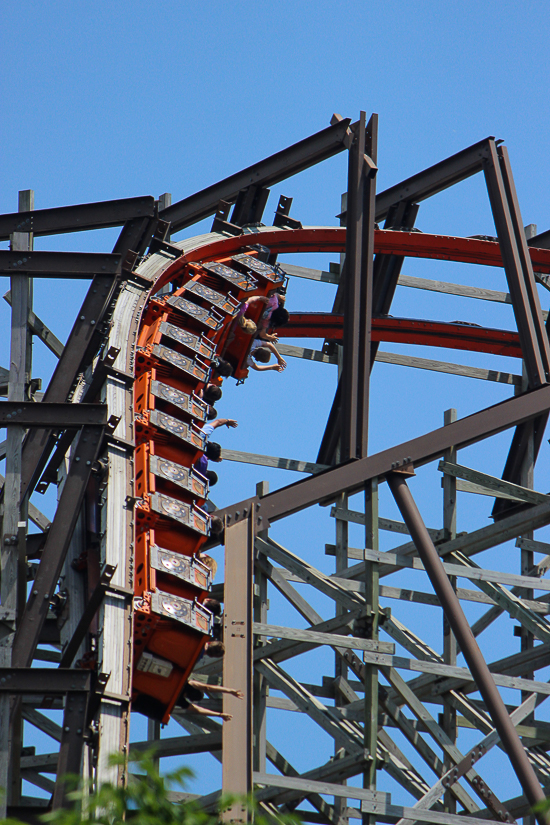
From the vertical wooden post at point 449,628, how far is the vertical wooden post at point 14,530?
4178 millimetres

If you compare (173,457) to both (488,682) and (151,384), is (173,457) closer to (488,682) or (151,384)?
(151,384)

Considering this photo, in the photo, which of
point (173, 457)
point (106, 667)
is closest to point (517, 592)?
point (173, 457)


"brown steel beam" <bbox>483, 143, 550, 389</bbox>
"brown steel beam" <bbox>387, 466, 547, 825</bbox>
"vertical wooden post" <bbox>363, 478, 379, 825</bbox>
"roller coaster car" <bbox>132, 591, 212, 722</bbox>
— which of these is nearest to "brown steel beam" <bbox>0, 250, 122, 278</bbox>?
"roller coaster car" <bbox>132, 591, 212, 722</bbox>

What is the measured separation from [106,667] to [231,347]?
659cm

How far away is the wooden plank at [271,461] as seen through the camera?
1694 centimetres

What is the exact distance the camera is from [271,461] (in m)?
17.3

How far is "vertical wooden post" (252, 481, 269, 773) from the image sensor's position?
1245 cm

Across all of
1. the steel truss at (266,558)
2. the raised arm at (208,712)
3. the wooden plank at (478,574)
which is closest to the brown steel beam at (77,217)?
the steel truss at (266,558)

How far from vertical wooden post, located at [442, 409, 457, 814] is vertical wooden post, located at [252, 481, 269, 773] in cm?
183

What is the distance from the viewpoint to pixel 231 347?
16250mm

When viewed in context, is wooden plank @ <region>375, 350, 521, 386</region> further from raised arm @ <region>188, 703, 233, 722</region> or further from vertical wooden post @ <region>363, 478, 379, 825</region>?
raised arm @ <region>188, 703, 233, 722</region>

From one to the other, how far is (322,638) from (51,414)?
339 cm

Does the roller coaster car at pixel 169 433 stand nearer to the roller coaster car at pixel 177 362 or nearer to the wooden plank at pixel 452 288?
the roller coaster car at pixel 177 362

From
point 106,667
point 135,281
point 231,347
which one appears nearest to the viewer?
point 106,667
